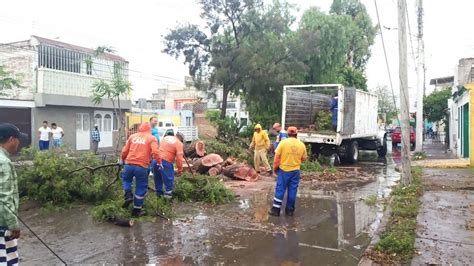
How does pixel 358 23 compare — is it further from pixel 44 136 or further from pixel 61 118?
pixel 44 136

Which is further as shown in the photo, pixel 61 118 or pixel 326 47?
pixel 326 47

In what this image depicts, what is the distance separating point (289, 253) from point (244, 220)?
1928 millimetres

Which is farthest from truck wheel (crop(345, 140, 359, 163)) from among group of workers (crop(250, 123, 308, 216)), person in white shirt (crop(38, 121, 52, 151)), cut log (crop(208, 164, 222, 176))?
person in white shirt (crop(38, 121, 52, 151))

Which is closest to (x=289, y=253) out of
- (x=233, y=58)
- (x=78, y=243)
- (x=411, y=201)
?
(x=78, y=243)

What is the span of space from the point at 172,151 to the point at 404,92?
5726 mm

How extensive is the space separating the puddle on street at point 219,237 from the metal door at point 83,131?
59.8 feet

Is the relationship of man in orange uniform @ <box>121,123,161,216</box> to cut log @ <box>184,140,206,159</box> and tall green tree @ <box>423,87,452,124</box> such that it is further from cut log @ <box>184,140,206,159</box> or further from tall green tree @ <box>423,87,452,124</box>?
tall green tree @ <box>423,87,452,124</box>

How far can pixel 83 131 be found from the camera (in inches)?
1015

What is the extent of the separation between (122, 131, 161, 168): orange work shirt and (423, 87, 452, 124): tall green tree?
95.6ft

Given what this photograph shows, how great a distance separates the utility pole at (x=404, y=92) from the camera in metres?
10.3

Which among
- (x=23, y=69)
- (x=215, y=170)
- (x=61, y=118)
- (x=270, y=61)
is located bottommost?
(x=215, y=170)

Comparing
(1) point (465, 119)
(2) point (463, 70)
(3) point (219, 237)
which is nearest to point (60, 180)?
(3) point (219, 237)

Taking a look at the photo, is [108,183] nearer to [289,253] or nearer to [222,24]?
[289,253]

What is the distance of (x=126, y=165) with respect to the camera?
7.13m
